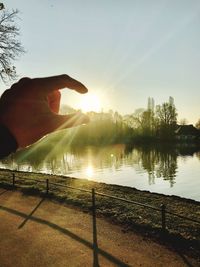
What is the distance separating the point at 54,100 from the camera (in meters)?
→ 1.79

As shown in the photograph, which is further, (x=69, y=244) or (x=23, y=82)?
(x=69, y=244)

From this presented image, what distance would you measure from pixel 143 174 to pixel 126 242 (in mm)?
28283

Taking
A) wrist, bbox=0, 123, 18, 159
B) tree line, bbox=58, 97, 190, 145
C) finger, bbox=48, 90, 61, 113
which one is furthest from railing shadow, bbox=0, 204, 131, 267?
tree line, bbox=58, 97, 190, 145

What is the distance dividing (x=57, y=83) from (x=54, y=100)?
0.66ft

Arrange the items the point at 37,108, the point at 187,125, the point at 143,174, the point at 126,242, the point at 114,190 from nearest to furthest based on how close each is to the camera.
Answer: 1. the point at 37,108
2. the point at 126,242
3. the point at 114,190
4. the point at 143,174
5. the point at 187,125

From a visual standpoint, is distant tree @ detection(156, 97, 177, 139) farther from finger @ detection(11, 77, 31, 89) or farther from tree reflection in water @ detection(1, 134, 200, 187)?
finger @ detection(11, 77, 31, 89)

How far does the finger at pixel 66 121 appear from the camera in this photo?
5.25 feet

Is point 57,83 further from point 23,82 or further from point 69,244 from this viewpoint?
point 69,244

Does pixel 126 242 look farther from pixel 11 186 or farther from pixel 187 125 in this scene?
pixel 187 125

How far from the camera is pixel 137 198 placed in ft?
55.8

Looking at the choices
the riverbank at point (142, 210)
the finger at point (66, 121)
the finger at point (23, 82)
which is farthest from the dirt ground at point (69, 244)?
the finger at point (23, 82)

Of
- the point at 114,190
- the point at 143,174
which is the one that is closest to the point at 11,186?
the point at 114,190

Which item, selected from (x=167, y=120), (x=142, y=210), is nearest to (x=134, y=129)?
(x=167, y=120)

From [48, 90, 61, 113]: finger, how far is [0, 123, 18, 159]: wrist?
0.29m
